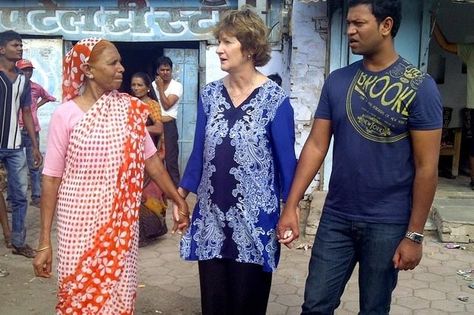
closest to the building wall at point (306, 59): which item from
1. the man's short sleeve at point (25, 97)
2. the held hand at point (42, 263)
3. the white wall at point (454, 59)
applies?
the white wall at point (454, 59)

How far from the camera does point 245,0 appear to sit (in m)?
8.23

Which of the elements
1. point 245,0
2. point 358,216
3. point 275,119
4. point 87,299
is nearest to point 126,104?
point 275,119

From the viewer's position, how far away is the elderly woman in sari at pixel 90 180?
2682 millimetres

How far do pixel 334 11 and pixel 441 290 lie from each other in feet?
12.1

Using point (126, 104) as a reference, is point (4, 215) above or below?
below

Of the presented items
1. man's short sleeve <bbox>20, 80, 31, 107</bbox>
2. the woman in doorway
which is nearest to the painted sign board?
the woman in doorway

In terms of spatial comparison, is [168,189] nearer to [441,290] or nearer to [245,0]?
[441,290]

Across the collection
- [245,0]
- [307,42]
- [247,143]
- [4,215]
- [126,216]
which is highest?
[245,0]

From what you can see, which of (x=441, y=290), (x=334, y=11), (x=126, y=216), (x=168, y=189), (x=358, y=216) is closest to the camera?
(x=358, y=216)

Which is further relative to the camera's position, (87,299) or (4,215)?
(4,215)

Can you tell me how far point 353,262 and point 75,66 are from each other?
1655 millimetres

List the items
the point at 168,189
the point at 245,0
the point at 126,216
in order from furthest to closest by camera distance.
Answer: the point at 245,0
the point at 168,189
the point at 126,216

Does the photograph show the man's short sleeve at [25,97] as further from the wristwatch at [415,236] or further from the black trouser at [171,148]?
the wristwatch at [415,236]

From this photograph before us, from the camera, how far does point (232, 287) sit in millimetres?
2980
